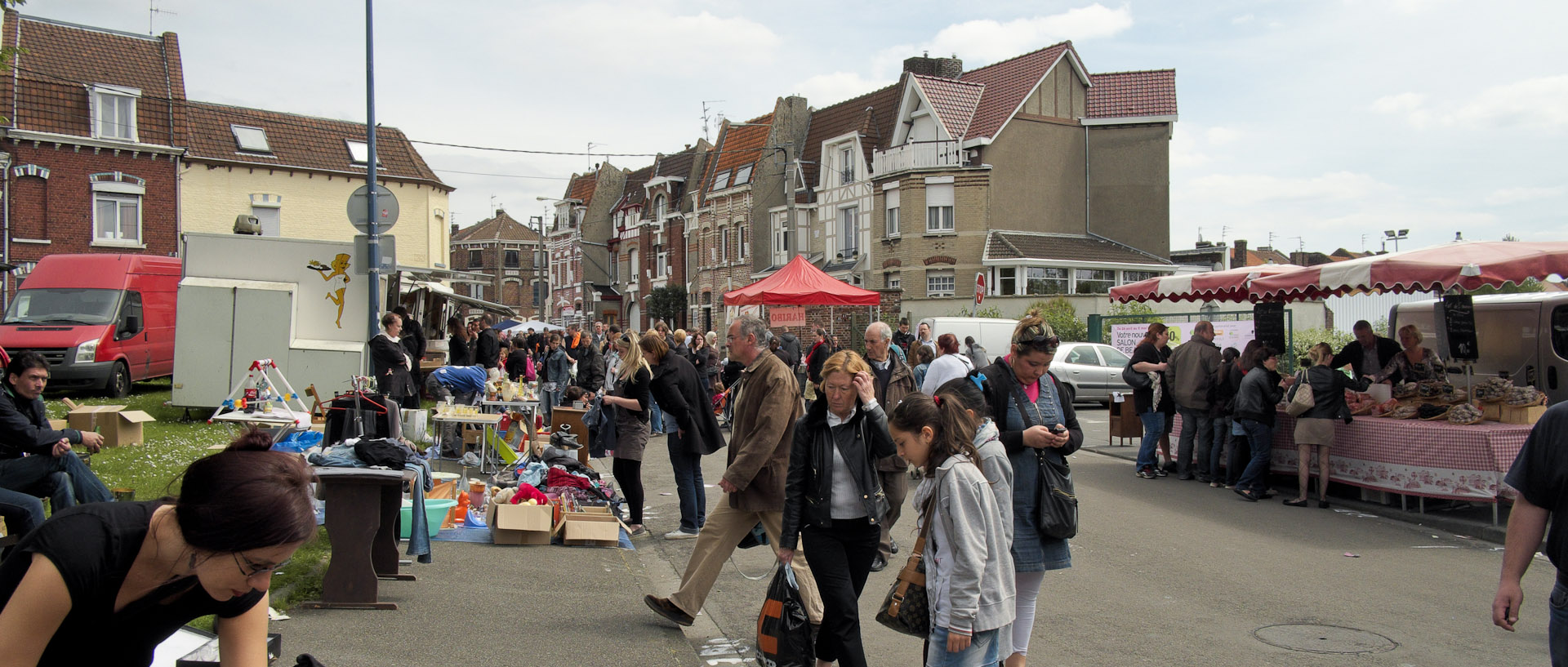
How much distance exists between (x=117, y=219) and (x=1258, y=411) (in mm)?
30416

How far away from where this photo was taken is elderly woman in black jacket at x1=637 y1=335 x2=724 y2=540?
7.90m

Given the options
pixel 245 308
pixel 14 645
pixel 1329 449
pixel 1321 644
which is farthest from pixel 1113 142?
pixel 14 645

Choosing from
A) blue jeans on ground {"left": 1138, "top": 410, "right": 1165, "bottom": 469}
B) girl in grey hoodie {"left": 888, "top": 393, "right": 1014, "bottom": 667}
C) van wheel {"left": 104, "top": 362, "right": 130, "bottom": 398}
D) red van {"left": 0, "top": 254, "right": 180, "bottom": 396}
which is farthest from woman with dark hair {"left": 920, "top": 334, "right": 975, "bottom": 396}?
van wheel {"left": 104, "top": 362, "right": 130, "bottom": 398}

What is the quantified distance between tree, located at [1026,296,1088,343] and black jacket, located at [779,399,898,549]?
897 inches

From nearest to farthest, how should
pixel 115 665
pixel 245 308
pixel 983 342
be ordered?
pixel 115 665 → pixel 245 308 → pixel 983 342

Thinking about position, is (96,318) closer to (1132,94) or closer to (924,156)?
(924,156)

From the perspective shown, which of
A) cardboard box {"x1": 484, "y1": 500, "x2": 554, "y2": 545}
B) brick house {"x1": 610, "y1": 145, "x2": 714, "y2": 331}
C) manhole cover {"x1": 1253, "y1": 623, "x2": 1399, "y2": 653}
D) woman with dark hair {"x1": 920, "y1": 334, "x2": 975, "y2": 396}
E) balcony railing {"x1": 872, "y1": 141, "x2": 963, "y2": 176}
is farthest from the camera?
brick house {"x1": 610, "y1": 145, "x2": 714, "y2": 331}

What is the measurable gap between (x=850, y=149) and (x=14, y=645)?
39.1m

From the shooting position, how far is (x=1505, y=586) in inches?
131

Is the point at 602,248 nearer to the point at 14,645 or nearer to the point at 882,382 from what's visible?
the point at 882,382

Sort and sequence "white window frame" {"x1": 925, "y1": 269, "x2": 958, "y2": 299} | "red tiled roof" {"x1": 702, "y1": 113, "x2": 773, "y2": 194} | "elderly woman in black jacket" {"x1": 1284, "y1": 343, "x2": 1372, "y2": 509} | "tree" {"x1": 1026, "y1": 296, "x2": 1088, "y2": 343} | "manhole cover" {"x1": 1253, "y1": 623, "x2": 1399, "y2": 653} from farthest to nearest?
"red tiled roof" {"x1": 702, "y1": 113, "x2": 773, "y2": 194}, "white window frame" {"x1": 925, "y1": 269, "x2": 958, "y2": 299}, "tree" {"x1": 1026, "y1": 296, "x2": 1088, "y2": 343}, "elderly woman in black jacket" {"x1": 1284, "y1": 343, "x2": 1372, "y2": 509}, "manhole cover" {"x1": 1253, "y1": 623, "x2": 1399, "y2": 653}

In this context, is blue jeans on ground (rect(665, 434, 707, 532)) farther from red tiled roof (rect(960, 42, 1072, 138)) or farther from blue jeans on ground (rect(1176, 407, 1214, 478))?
red tiled roof (rect(960, 42, 1072, 138))

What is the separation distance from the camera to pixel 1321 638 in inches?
226

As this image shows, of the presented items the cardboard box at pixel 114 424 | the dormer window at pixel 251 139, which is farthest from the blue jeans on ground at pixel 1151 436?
the dormer window at pixel 251 139
